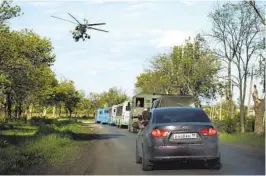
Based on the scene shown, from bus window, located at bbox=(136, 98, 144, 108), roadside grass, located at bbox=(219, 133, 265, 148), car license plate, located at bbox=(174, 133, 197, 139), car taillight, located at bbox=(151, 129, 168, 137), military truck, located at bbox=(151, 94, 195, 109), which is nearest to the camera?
car license plate, located at bbox=(174, 133, 197, 139)

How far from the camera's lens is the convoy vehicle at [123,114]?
48944mm

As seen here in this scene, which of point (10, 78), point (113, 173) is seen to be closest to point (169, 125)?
point (113, 173)

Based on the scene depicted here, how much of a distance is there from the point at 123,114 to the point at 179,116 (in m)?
39.7

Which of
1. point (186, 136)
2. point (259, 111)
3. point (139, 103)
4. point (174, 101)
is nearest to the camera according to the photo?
point (186, 136)

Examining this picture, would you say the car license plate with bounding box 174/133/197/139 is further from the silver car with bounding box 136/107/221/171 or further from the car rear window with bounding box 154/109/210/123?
the car rear window with bounding box 154/109/210/123

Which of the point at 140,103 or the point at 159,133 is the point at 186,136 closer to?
the point at 159,133

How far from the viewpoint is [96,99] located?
13762 cm

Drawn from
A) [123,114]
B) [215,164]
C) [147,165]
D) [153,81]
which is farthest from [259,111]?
[153,81]

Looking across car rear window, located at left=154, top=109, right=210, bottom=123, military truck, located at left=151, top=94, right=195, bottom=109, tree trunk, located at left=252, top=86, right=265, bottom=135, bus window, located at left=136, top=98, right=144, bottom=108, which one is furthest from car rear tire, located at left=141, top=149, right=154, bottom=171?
bus window, located at left=136, top=98, right=144, bottom=108

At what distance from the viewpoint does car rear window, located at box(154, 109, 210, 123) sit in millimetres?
12023

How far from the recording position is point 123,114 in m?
51.8

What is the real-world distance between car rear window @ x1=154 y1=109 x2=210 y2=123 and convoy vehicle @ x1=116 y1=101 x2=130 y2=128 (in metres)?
34.9

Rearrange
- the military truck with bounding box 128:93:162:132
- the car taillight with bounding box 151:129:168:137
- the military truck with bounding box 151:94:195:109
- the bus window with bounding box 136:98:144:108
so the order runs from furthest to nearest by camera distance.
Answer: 1. the bus window with bounding box 136:98:144:108
2. the military truck with bounding box 128:93:162:132
3. the military truck with bounding box 151:94:195:109
4. the car taillight with bounding box 151:129:168:137

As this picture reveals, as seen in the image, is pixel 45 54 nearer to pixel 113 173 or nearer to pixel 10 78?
pixel 10 78
